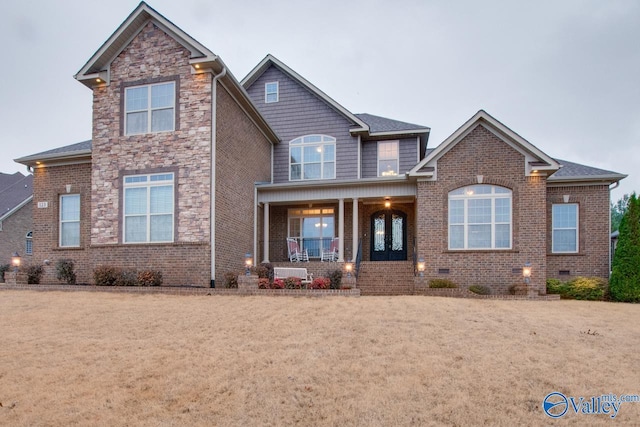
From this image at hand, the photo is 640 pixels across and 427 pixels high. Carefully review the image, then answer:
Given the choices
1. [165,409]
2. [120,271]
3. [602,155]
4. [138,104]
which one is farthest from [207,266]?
[602,155]

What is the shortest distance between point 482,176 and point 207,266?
8.75 meters

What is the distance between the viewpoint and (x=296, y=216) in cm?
1780

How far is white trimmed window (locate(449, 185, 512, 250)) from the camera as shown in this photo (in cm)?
1347

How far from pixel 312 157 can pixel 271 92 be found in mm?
3420

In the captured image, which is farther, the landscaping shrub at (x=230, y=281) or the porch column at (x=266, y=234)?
the porch column at (x=266, y=234)

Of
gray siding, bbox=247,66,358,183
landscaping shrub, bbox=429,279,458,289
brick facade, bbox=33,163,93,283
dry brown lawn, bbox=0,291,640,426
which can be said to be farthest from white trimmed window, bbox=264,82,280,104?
dry brown lawn, bbox=0,291,640,426

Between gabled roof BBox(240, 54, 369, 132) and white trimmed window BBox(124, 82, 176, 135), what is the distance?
5.53m

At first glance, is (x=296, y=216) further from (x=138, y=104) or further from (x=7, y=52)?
(x=7, y=52)

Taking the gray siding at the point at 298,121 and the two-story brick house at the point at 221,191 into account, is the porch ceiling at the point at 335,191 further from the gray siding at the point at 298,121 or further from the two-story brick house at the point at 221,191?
the gray siding at the point at 298,121

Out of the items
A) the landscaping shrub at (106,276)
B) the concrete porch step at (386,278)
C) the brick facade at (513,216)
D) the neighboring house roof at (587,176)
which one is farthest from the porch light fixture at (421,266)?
the landscaping shrub at (106,276)

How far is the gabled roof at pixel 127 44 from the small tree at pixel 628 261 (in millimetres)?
13429

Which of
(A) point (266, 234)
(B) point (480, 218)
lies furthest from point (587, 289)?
(A) point (266, 234)

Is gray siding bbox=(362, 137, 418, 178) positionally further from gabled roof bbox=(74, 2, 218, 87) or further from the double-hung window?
gabled roof bbox=(74, 2, 218, 87)

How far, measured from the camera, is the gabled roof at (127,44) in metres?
12.5
